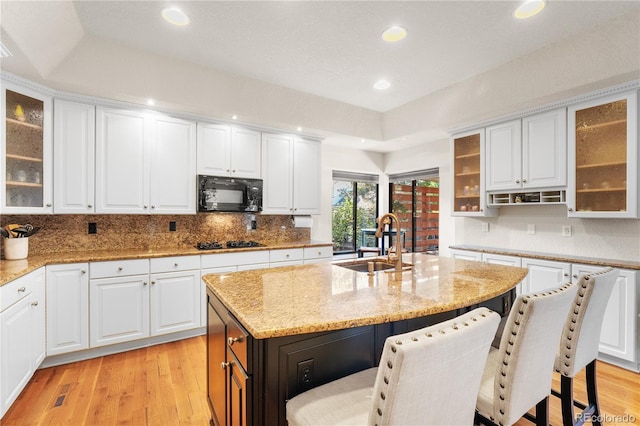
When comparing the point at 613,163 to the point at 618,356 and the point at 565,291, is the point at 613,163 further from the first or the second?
the point at 565,291

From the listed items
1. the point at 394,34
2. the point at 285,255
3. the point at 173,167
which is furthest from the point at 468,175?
the point at 173,167

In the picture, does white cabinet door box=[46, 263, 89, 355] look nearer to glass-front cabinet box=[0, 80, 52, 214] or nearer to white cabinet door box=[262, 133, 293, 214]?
glass-front cabinet box=[0, 80, 52, 214]

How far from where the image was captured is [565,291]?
1.27 meters

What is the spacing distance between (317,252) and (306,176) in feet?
3.41

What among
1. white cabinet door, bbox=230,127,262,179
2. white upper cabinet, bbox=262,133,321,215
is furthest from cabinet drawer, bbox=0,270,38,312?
white upper cabinet, bbox=262,133,321,215

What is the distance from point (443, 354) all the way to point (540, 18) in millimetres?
2767

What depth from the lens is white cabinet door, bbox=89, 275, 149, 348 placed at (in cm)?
270

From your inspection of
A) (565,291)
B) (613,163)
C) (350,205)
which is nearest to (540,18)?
(613,163)

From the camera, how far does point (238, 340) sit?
123cm

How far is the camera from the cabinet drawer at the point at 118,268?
8.83 ft

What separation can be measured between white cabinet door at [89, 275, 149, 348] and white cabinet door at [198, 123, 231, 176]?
132 cm

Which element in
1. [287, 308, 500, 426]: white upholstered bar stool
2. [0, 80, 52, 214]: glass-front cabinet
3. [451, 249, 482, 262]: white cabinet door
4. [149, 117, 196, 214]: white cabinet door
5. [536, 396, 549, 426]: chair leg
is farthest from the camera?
[451, 249, 482, 262]: white cabinet door

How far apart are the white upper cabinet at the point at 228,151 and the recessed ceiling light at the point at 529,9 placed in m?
2.77

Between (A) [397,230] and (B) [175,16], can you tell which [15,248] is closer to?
(B) [175,16]
